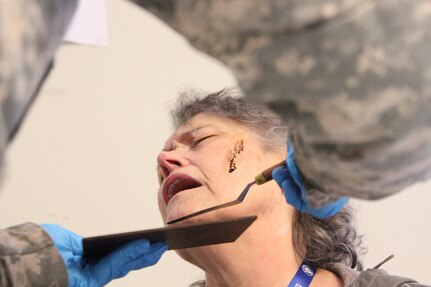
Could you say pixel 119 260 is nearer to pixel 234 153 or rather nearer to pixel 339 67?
pixel 234 153

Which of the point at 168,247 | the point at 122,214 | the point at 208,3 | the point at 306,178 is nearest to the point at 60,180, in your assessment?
the point at 122,214

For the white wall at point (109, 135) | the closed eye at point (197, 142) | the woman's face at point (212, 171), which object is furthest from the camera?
the white wall at point (109, 135)

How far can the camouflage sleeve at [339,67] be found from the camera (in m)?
0.49

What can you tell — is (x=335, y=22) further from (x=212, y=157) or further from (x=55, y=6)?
(x=212, y=157)

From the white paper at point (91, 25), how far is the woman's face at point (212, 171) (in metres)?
0.51

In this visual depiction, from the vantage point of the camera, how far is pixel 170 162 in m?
1.36

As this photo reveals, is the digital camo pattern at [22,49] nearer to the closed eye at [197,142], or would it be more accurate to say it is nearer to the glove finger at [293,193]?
the glove finger at [293,193]

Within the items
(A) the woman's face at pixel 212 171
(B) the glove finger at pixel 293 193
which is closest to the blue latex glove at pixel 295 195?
(B) the glove finger at pixel 293 193

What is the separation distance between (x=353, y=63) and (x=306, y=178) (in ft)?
0.76

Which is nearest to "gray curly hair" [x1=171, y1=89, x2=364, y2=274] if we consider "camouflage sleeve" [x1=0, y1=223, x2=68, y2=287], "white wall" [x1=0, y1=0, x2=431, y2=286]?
"white wall" [x1=0, y1=0, x2=431, y2=286]

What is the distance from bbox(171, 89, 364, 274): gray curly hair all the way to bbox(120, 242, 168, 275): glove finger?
0.36 metres

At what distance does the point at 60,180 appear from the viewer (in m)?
1.73

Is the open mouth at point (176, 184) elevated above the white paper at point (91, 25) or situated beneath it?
situated beneath

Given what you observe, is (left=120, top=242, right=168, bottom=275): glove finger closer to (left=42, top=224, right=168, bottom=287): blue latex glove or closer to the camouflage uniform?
(left=42, top=224, right=168, bottom=287): blue latex glove
